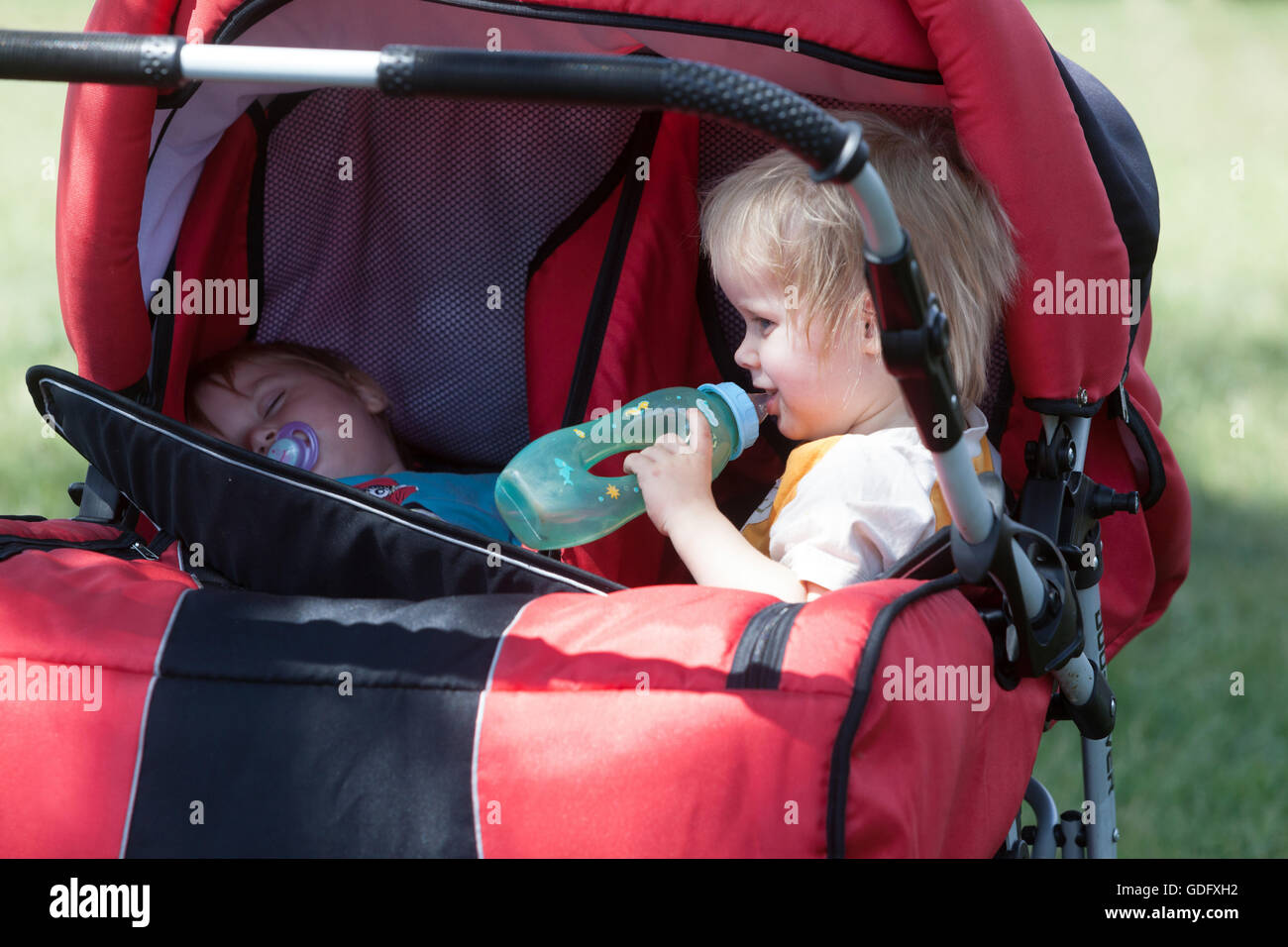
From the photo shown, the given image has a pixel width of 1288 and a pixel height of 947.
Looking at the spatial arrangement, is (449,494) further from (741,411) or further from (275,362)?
(741,411)

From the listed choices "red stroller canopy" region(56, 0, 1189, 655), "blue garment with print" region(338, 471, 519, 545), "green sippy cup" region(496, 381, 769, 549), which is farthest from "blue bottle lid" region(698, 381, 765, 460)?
"blue garment with print" region(338, 471, 519, 545)

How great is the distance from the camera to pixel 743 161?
1.65 metres

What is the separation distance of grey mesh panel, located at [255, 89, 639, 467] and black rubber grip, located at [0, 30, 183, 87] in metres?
0.82

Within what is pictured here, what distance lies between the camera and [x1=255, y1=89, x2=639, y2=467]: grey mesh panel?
1.66 metres

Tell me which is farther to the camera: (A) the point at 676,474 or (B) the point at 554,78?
(A) the point at 676,474


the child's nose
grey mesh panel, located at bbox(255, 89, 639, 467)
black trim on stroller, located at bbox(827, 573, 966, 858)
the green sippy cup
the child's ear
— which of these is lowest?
A: black trim on stroller, located at bbox(827, 573, 966, 858)

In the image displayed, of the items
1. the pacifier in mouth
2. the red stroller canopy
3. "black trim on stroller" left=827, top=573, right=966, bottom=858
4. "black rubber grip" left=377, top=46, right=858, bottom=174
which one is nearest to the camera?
"black rubber grip" left=377, top=46, right=858, bottom=174

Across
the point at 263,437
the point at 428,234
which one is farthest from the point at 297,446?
the point at 428,234

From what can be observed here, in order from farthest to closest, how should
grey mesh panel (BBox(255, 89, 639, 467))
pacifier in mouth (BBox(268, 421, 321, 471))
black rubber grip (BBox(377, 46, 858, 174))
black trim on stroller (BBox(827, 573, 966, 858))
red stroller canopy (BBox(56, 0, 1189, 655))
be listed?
pacifier in mouth (BBox(268, 421, 321, 471)) → grey mesh panel (BBox(255, 89, 639, 467)) → red stroller canopy (BBox(56, 0, 1189, 655)) → black trim on stroller (BBox(827, 573, 966, 858)) → black rubber grip (BBox(377, 46, 858, 174))

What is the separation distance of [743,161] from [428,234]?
42 centimetres

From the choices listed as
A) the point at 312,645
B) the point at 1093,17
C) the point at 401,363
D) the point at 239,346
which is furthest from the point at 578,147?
the point at 1093,17

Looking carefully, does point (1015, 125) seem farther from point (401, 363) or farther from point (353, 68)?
point (401, 363)

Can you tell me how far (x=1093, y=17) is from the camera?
6.93 m

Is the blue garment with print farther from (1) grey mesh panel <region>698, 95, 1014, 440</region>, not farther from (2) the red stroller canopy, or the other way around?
(1) grey mesh panel <region>698, 95, 1014, 440</region>
